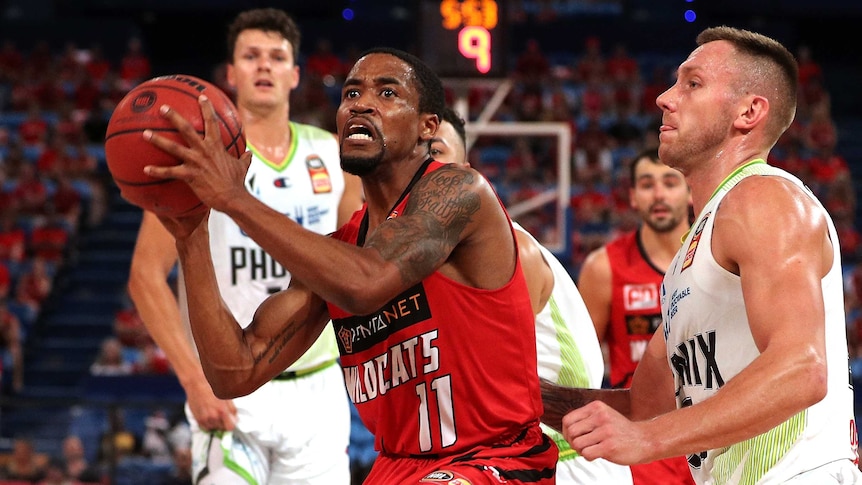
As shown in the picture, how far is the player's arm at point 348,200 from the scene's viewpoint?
5.59 m

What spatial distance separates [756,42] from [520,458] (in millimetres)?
1431

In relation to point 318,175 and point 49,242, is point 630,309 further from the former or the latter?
point 49,242

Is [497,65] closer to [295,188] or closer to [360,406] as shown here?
[295,188]

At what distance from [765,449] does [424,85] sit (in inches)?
60.5

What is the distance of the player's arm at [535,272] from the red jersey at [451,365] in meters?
0.81

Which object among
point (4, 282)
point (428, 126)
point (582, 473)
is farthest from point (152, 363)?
point (428, 126)

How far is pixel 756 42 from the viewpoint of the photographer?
3348 millimetres

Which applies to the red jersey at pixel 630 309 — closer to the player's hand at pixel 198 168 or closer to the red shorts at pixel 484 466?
the red shorts at pixel 484 466

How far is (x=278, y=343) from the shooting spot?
3.57 metres

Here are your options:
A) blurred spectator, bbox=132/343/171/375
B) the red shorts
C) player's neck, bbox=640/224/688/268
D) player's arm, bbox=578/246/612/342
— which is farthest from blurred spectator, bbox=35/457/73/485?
the red shorts

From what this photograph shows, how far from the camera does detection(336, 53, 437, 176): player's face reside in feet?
11.6

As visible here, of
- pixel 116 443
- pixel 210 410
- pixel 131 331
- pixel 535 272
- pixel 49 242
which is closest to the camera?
pixel 535 272

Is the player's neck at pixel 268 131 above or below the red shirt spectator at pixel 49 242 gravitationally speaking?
above

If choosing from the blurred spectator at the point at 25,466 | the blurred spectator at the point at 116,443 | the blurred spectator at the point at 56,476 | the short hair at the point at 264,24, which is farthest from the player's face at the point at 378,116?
the blurred spectator at the point at 25,466
